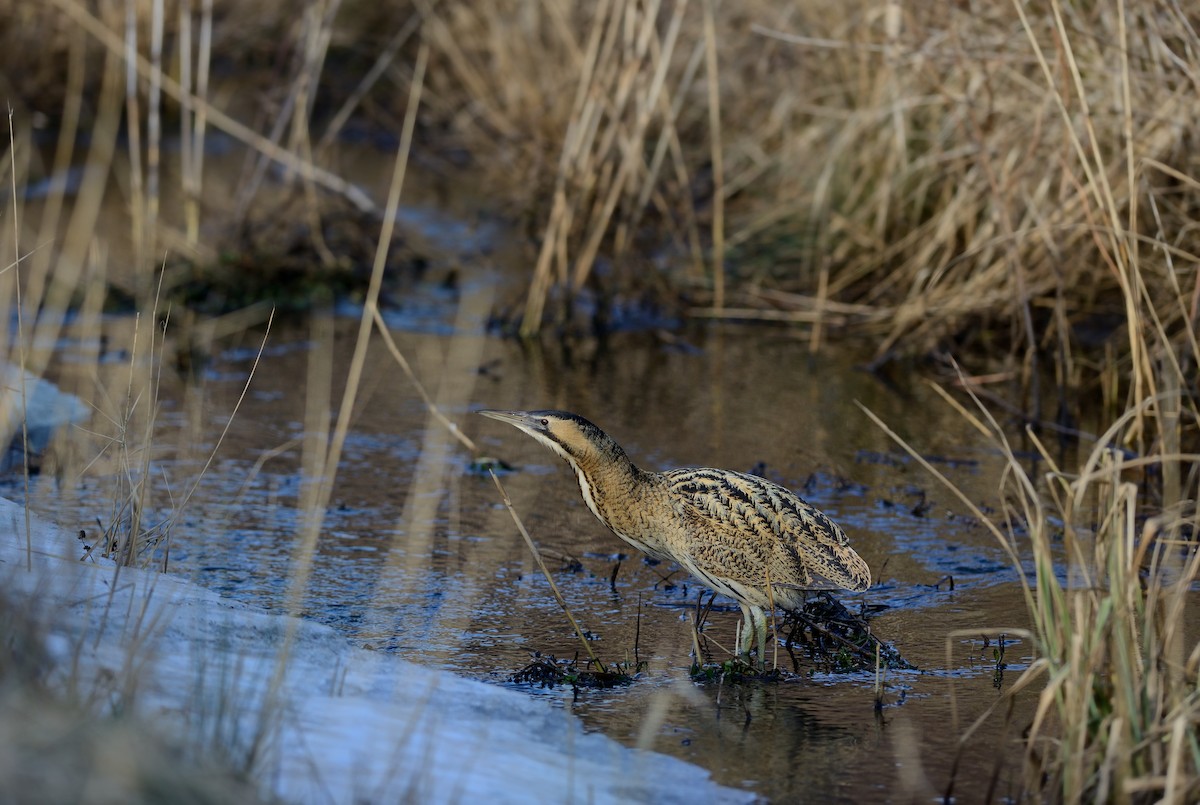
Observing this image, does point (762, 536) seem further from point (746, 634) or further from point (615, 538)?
point (615, 538)

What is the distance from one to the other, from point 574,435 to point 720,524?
0.48 metres

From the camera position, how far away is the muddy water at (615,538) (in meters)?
3.67

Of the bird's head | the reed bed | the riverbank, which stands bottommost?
the riverbank

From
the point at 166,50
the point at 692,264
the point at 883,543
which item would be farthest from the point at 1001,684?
the point at 166,50

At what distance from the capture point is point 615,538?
525 cm

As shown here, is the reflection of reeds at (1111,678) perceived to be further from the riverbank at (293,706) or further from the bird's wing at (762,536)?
the bird's wing at (762,536)

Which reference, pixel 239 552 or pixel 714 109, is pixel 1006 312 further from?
pixel 239 552

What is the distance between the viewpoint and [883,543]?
514 cm

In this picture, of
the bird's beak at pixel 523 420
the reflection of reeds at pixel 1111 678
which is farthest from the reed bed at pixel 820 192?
the bird's beak at pixel 523 420

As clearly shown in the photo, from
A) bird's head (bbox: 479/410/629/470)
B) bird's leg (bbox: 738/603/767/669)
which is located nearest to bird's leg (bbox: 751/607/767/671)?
bird's leg (bbox: 738/603/767/669)

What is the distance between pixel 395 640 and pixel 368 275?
458cm

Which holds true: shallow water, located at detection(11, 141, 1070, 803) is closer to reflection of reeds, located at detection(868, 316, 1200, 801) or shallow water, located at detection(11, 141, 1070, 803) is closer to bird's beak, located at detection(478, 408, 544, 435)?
reflection of reeds, located at detection(868, 316, 1200, 801)

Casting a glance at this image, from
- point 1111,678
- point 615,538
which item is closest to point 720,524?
point 615,538

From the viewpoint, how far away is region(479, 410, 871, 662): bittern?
4172 mm
